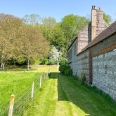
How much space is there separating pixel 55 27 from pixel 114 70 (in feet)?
196

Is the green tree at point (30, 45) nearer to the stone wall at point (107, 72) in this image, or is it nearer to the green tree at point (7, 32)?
the green tree at point (7, 32)

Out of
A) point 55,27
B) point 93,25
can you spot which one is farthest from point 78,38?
point 55,27

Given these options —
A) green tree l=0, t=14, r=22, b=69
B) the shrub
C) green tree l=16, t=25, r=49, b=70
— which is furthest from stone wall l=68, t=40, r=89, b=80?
green tree l=16, t=25, r=49, b=70

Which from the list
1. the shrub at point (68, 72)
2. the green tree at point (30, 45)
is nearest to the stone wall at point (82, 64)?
the shrub at point (68, 72)

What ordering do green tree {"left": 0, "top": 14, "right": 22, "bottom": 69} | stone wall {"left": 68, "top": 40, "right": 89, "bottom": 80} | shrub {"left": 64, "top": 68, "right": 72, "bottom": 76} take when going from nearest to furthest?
stone wall {"left": 68, "top": 40, "right": 89, "bottom": 80} → shrub {"left": 64, "top": 68, "right": 72, "bottom": 76} → green tree {"left": 0, "top": 14, "right": 22, "bottom": 69}

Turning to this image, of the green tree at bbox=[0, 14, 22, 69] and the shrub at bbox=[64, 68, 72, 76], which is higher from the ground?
the green tree at bbox=[0, 14, 22, 69]

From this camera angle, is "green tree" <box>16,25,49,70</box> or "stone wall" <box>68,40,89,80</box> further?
"green tree" <box>16,25,49,70</box>

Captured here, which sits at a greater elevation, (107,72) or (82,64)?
(82,64)

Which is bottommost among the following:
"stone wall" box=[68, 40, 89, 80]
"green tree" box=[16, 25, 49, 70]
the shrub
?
the shrub

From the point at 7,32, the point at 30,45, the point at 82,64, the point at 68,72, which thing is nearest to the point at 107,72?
the point at 82,64

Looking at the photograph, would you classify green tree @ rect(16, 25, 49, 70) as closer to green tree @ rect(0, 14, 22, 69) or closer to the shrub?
green tree @ rect(0, 14, 22, 69)

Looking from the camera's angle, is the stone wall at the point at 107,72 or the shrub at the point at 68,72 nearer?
the stone wall at the point at 107,72

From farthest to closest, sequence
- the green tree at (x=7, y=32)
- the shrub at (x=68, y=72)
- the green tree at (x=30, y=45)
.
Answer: the green tree at (x=30, y=45), the green tree at (x=7, y=32), the shrub at (x=68, y=72)

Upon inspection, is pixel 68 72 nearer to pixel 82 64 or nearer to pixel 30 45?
pixel 82 64
